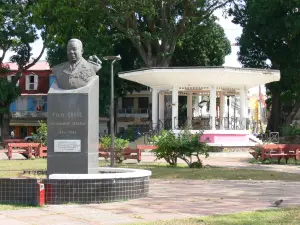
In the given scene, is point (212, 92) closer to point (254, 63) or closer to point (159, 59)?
point (159, 59)

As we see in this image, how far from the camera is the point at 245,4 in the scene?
4744 centimetres

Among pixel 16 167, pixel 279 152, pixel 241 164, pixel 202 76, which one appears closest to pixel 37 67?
pixel 202 76

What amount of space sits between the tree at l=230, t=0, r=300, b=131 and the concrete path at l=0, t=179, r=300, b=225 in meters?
28.6

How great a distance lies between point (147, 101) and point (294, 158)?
127 feet

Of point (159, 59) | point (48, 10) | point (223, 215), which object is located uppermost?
point (48, 10)

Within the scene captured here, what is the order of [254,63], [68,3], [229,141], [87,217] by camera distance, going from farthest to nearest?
[254,63] < [68,3] < [229,141] < [87,217]

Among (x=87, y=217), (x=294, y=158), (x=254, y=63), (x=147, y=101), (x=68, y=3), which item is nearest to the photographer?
(x=87, y=217)

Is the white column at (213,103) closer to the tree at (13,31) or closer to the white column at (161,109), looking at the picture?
the white column at (161,109)

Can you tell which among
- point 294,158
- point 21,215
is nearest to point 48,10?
point 294,158

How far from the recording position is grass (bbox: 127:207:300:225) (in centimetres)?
841

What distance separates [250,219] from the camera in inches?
344

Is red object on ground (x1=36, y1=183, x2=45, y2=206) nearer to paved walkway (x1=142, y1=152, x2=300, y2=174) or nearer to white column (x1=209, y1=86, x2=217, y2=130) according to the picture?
paved walkway (x1=142, y1=152, x2=300, y2=174)

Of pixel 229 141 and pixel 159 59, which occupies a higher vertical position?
pixel 159 59

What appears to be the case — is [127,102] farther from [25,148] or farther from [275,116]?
[25,148]
